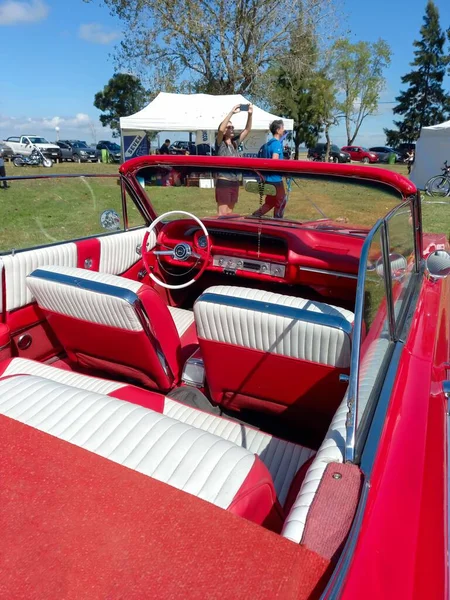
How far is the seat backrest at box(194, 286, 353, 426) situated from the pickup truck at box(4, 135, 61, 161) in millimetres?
26800

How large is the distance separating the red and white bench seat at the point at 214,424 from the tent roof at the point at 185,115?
1485cm

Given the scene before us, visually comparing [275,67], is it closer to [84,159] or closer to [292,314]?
[84,159]

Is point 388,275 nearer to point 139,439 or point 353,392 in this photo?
point 353,392

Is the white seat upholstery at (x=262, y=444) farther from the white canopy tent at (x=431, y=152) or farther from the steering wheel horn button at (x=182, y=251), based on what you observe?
the white canopy tent at (x=431, y=152)

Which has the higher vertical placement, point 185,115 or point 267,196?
point 185,115

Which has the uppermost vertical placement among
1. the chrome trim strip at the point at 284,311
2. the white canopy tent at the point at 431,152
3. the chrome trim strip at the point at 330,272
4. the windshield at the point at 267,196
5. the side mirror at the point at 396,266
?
the white canopy tent at the point at 431,152

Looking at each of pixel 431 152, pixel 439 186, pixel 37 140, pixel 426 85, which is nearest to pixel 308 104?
pixel 426 85

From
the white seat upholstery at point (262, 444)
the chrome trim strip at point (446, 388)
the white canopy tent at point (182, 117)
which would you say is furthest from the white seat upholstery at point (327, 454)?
the white canopy tent at point (182, 117)

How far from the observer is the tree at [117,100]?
3738cm

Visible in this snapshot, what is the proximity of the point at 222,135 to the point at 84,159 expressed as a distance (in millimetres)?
27420

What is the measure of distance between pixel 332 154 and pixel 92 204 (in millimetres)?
33595

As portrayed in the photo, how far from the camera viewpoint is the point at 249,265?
10.2 feet

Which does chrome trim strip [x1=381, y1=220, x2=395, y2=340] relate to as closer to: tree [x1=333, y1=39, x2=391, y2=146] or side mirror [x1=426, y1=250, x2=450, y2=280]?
side mirror [x1=426, y1=250, x2=450, y2=280]

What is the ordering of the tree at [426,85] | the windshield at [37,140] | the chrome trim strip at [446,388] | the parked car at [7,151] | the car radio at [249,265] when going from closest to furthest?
the chrome trim strip at [446,388] < the car radio at [249,265] < the parked car at [7,151] < the windshield at [37,140] < the tree at [426,85]
